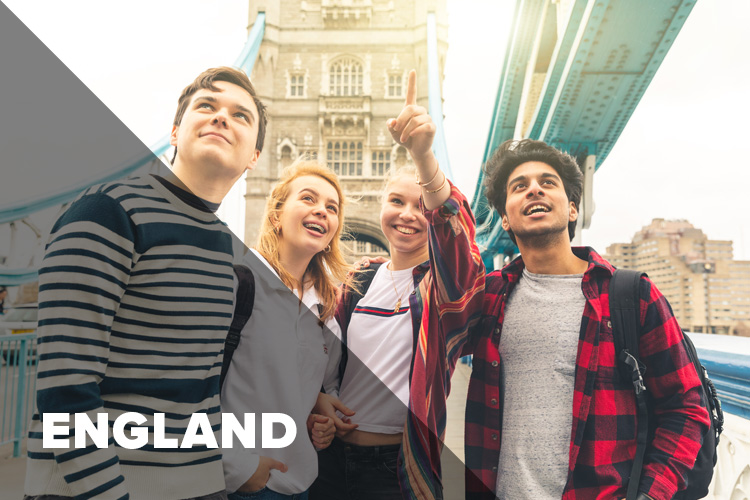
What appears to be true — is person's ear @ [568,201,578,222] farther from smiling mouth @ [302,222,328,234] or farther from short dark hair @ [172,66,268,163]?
short dark hair @ [172,66,268,163]

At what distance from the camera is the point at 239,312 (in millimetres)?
1080

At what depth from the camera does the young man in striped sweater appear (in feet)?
2.34

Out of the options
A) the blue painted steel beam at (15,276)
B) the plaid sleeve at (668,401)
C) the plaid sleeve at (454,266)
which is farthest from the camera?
the blue painted steel beam at (15,276)

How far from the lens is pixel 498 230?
→ 7648 millimetres

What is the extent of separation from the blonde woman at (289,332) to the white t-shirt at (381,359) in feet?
0.23

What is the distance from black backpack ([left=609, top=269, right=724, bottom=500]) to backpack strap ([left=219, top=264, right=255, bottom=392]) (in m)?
0.80

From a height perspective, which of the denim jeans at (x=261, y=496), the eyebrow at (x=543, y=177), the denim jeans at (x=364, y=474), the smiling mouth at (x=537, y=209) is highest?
the eyebrow at (x=543, y=177)

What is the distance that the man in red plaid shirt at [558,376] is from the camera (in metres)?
1.01

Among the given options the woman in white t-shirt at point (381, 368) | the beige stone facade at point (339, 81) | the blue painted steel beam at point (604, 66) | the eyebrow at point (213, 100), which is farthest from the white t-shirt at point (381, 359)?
the beige stone facade at point (339, 81)

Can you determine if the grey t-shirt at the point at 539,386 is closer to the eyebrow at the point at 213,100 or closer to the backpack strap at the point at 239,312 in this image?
the backpack strap at the point at 239,312

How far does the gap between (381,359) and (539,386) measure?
0.44 meters

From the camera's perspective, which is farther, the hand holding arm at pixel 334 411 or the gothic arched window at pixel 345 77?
the gothic arched window at pixel 345 77

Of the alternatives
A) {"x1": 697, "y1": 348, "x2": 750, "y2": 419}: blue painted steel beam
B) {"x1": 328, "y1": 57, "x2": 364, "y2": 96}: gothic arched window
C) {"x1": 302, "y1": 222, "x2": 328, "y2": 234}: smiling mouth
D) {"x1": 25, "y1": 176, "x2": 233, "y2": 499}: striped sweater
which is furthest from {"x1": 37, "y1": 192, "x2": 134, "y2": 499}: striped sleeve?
{"x1": 328, "y1": 57, "x2": 364, "y2": 96}: gothic arched window

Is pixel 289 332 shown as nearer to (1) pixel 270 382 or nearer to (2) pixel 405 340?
(1) pixel 270 382
